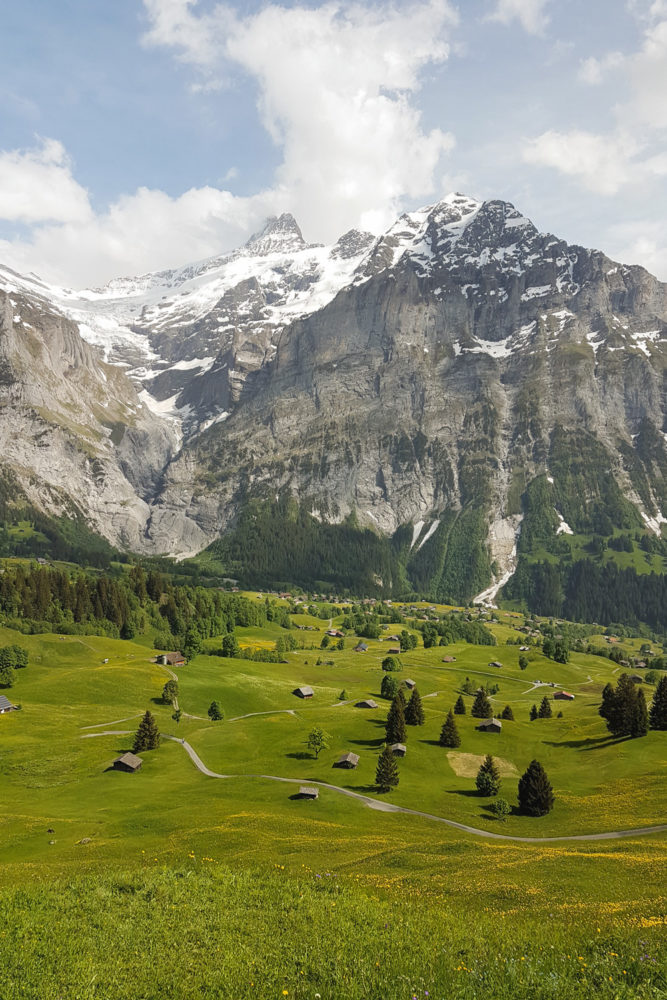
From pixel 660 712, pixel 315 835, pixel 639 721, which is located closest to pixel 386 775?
pixel 315 835

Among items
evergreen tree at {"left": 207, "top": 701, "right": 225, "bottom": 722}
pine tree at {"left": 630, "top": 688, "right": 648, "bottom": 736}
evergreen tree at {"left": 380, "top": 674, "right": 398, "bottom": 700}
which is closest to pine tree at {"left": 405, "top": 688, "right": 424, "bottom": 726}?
evergreen tree at {"left": 380, "top": 674, "right": 398, "bottom": 700}

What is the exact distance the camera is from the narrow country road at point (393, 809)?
5800 cm

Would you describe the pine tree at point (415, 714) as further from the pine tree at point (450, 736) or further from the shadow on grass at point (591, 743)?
the shadow on grass at point (591, 743)

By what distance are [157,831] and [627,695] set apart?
276 feet

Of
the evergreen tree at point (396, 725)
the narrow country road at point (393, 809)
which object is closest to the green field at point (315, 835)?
the narrow country road at point (393, 809)

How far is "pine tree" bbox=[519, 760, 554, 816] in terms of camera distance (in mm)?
71000

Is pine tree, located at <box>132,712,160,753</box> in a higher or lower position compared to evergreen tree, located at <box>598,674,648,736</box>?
lower

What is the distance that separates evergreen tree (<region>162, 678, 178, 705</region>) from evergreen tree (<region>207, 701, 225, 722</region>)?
32.2ft

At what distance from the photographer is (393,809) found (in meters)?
73.2

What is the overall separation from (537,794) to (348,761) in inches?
1181

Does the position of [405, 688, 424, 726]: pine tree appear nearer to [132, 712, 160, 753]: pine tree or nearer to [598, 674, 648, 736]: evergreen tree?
[598, 674, 648, 736]: evergreen tree

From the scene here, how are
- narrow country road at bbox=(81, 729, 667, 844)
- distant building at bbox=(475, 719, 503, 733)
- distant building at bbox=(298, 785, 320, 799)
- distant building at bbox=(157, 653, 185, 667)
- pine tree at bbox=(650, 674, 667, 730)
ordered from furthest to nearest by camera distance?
distant building at bbox=(157, 653, 185, 667) < distant building at bbox=(475, 719, 503, 733) < pine tree at bbox=(650, 674, 667, 730) < distant building at bbox=(298, 785, 320, 799) < narrow country road at bbox=(81, 729, 667, 844)

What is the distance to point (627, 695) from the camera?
104 m

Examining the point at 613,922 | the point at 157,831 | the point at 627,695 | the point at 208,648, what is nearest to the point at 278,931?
the point at 613,922
